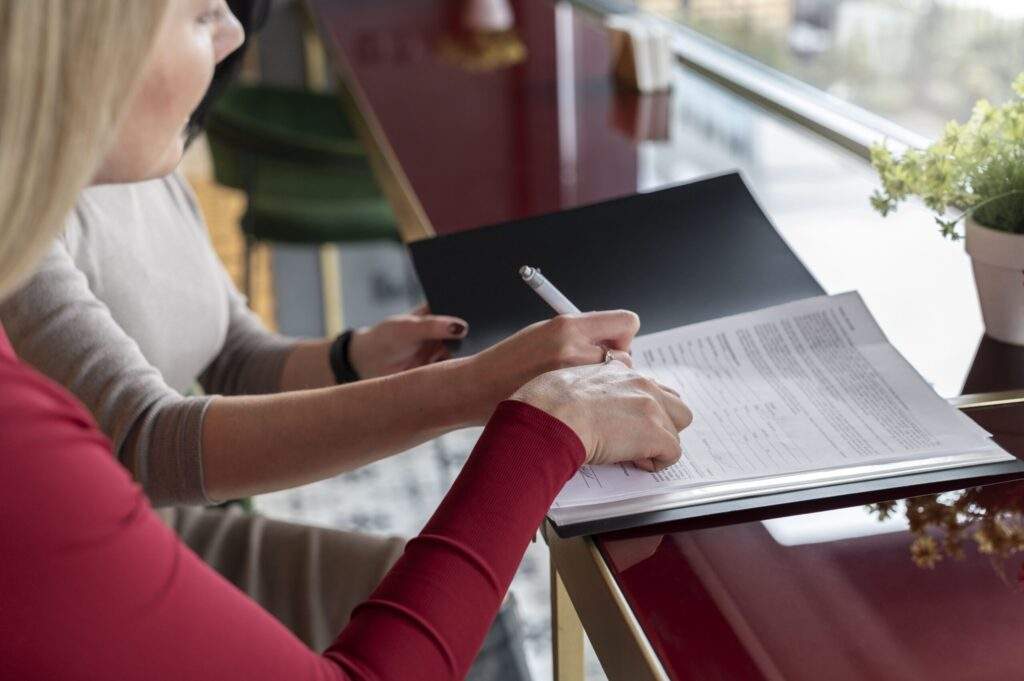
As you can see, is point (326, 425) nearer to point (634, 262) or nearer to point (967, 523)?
point (634, 262)

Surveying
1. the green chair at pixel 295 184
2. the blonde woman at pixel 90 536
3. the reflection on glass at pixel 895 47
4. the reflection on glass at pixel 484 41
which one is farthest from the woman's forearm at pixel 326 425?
the reflection on glass at pixel 484 41

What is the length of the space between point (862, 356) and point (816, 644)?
1.08 ft

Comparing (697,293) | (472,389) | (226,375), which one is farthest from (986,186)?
(226,375)

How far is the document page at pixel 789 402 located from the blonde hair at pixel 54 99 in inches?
14.1

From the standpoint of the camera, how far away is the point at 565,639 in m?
0.90

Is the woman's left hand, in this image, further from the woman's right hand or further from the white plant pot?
the white plant pot

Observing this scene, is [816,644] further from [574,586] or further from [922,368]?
[922,368]

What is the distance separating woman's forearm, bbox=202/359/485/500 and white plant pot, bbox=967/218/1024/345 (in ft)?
1.46

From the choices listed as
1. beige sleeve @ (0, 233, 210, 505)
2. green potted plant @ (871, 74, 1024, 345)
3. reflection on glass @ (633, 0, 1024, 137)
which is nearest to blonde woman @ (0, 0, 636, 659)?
beige sleeve @ (0, 233, 210, 505)

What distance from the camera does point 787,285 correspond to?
1011 mm

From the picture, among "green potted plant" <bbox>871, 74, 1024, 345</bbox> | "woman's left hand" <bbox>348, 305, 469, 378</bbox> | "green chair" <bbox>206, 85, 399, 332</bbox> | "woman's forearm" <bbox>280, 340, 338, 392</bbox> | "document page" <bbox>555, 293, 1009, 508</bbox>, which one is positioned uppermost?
"green potted plant" <bbox>871, 74, 1024, 345</bbox>

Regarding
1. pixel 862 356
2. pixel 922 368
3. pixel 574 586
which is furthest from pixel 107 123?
pixel 922 368

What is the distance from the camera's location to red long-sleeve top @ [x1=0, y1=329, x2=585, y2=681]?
0.57 metres

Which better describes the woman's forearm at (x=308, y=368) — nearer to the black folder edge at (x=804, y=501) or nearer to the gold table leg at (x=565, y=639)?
the gold table leg at (x=565, y=639)
